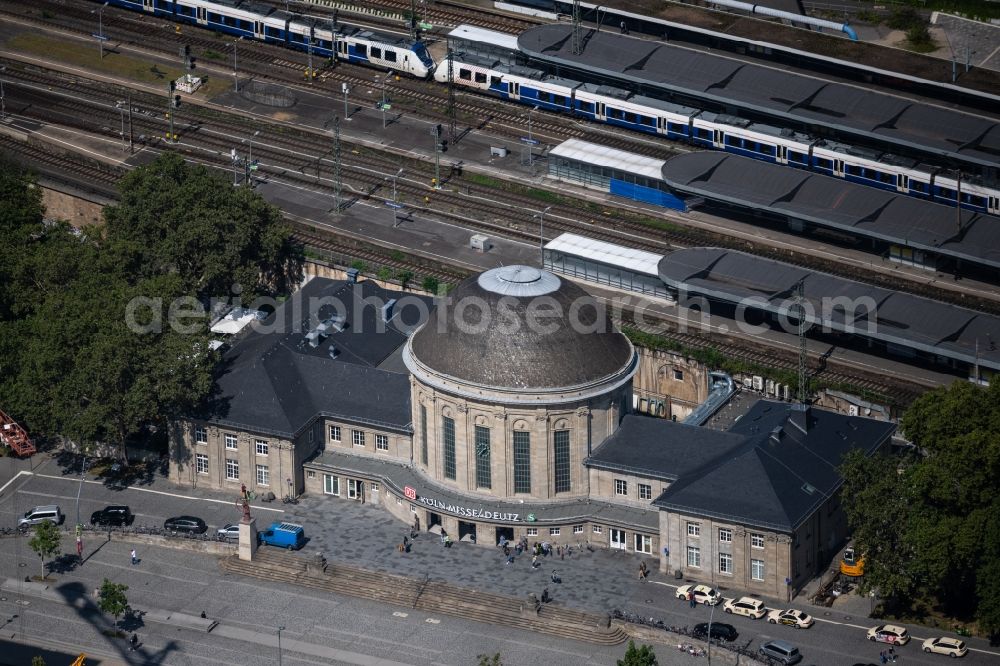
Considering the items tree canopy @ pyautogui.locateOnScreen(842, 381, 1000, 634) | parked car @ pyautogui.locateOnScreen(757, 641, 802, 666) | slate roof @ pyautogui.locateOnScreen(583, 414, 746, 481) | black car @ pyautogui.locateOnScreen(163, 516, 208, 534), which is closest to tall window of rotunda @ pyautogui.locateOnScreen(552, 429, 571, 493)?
slate roof @ pyautogui.locateOnScreen(583, 414, 746, 481)

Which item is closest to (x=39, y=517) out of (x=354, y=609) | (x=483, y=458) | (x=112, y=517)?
(x=112, y=517)

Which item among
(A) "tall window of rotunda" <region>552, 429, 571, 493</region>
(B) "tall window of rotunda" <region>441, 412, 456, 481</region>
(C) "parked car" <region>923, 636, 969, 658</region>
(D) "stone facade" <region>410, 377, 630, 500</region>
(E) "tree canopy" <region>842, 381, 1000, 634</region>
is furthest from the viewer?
(B) "tall window of rotunda" <region>441, 412, 456, 481</region>

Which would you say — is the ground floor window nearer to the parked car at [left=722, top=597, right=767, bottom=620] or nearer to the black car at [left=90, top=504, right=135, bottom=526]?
the parked car at [left=722, top=597, right=767, bottom=620]

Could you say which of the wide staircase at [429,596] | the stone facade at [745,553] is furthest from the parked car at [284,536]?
the stone facade at [745,553]

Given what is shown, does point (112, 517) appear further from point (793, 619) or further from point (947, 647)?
point (947, 647)

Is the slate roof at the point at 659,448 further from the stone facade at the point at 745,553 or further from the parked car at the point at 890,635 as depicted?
the parked car at the point at 890,635

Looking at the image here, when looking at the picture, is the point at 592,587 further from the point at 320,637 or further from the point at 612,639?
the point at 320,637
